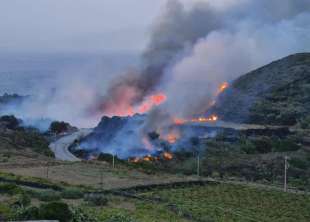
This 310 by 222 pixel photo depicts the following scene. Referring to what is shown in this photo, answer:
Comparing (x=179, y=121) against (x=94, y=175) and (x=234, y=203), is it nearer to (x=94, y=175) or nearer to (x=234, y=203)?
(x=94, y=175)

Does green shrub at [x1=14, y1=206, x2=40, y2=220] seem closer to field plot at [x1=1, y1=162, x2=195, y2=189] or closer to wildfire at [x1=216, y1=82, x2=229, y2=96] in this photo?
field plot at [x1=1, y1=162, x2=195, y2=189]

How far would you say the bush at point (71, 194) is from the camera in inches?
1382

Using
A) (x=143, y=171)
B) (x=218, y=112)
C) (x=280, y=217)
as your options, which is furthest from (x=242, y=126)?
(x=280, y=217)

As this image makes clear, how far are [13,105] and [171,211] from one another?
89.7 metres

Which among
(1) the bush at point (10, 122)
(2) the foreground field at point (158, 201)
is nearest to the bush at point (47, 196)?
(2) the foreground field at point (158, 201)

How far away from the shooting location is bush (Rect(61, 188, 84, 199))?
115 ft

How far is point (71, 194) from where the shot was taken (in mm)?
35344

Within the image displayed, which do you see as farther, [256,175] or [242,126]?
[242,126]

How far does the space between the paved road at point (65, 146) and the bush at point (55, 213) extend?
43.1m

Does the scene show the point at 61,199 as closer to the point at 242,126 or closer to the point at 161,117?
the point at 161,117

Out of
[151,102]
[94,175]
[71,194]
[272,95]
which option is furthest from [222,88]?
[71,194]

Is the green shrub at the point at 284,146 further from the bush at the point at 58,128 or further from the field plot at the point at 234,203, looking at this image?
the bush at the point at 58,128

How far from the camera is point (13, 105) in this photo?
385 feet

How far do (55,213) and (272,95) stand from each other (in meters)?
94.9
